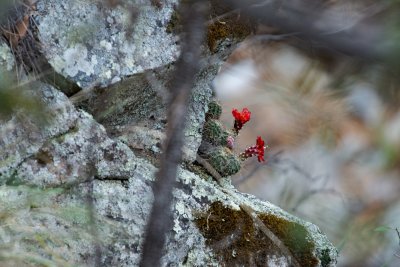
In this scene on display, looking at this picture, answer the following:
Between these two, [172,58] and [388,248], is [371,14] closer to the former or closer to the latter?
[172,58]

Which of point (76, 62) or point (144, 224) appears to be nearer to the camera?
point (144, 224)

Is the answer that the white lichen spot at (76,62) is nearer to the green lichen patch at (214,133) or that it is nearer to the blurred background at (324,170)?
the blurred background at (324,170)

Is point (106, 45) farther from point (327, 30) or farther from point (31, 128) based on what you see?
point (327, 30)

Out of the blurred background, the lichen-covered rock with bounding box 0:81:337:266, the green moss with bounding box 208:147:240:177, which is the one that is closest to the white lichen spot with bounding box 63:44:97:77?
the lichen-covered rock with bounding box 0:81:337:266

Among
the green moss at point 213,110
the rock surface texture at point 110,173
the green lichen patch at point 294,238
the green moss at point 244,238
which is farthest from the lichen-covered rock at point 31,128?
the green moss at point 213,110

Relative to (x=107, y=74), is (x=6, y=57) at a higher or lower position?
lower

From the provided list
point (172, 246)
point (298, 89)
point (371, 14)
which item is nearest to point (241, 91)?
point (172, 246)

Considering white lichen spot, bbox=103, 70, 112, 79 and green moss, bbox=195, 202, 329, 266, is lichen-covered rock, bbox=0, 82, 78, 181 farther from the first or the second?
green moss, bbox=195, 202, 329, 266

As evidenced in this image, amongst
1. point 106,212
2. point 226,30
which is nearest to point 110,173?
point 106,212
